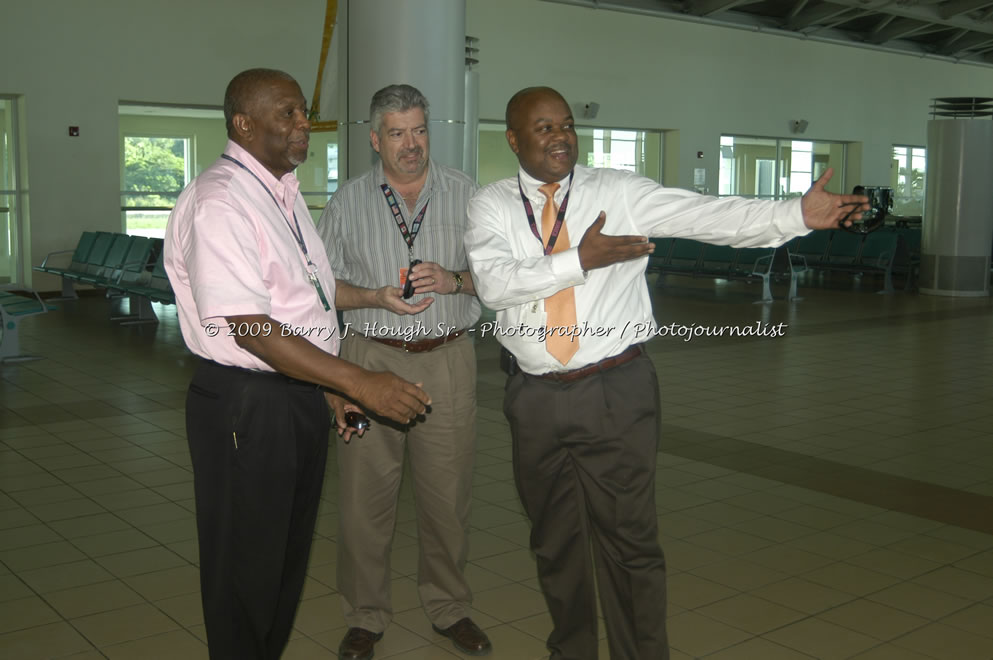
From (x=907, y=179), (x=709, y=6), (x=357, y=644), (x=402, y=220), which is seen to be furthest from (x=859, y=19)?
(x=357, y=644)

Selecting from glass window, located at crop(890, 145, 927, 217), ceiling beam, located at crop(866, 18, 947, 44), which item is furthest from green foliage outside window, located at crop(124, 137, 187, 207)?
glass window, located at crop(890, 145, 927, 217)

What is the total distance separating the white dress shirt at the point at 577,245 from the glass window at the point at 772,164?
2020 centimetres

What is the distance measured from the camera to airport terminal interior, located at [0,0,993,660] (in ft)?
12.4

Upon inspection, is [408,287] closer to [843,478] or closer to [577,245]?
[577,245]

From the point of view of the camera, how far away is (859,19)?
79.1ft

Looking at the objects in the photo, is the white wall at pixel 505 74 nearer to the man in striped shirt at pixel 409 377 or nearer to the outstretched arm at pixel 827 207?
the man in striped shirt at pixel 409 377

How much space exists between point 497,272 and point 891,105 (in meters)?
25.6

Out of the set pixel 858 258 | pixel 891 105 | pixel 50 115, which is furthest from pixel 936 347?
pixel 891 105

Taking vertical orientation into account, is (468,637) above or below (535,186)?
below

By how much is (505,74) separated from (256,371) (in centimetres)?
1716

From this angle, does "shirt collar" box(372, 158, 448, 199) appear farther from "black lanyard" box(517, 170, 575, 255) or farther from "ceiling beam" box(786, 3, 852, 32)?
"ceiling beam" box(786, 3, 852, 32)

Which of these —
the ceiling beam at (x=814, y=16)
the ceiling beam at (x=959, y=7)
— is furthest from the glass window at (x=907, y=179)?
the ceiling beam at (x=814, y=16)

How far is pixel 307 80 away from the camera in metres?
16.7

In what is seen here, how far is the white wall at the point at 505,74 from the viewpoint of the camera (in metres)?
14.9
